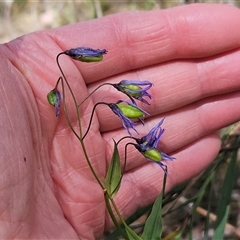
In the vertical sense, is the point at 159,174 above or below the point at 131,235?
below

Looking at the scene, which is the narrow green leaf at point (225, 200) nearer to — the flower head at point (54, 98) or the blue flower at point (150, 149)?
the blue flower at point (150, 149)

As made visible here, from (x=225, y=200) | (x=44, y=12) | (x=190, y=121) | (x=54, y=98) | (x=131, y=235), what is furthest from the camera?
(x=44, y=12)

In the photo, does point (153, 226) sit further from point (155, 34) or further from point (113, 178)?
point (155, 34)

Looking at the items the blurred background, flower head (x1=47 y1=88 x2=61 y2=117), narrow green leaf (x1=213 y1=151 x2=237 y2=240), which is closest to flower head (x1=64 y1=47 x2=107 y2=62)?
flower head (x1=47 y1=88 x2=61 y2=117)

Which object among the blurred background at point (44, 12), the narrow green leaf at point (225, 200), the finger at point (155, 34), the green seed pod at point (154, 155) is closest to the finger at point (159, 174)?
the narrow green leaf at point (225, 200)

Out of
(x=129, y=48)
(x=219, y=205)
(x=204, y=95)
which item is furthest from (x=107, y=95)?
(x=219, y=205)

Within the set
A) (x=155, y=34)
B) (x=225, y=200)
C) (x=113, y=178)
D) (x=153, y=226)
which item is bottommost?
(x=225, y=200)

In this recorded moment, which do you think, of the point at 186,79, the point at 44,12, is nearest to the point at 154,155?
the point at 186,79

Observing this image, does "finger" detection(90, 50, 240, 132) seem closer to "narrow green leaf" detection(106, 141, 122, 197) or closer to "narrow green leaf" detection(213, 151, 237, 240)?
"narrow green leaf" detection(213, 151, 237, 240)
